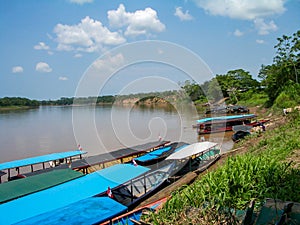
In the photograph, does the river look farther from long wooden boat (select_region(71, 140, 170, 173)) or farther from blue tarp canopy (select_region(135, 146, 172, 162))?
blue tarp canopy (select_region(135, 146, 172, 162))

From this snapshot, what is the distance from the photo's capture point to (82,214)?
163 inches

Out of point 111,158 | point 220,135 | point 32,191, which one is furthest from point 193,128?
point 32,191

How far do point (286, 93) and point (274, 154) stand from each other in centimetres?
2045

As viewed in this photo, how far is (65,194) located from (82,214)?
126 centimetres

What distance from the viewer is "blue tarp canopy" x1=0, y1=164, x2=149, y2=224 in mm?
4457

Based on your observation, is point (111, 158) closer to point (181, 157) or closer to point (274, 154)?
point (181, 157)

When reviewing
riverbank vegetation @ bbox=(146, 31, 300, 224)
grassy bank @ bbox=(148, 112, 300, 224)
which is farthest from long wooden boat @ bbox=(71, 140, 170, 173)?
grassy bank @ bbox=(148, 112, 300, 224)

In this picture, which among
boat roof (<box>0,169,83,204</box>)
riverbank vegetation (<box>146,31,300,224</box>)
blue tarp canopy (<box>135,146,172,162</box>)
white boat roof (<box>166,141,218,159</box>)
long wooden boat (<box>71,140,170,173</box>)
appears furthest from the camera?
blue tarp canopy (<box>135,146,172,162</box>)

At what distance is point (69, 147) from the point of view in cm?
1700

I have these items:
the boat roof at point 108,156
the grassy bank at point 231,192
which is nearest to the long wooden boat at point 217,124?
the boat roof at point 108,156

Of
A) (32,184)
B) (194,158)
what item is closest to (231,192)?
(32,184)

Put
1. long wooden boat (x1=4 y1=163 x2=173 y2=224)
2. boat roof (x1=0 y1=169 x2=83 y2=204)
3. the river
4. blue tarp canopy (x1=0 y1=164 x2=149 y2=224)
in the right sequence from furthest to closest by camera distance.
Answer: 1. the river
2. boat roof (x1=0 y1=169 x2=83 y2=204)
3. blue tarp canopy (x1=0 y1=164 x2=149 y2=224)
4. long wooden boat (x1=4 y1=163 x2=173 y2=224)

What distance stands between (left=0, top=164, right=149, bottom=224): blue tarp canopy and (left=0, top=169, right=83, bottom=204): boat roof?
0.37 meters

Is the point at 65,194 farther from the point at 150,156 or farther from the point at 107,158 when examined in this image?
the point at 150,156
